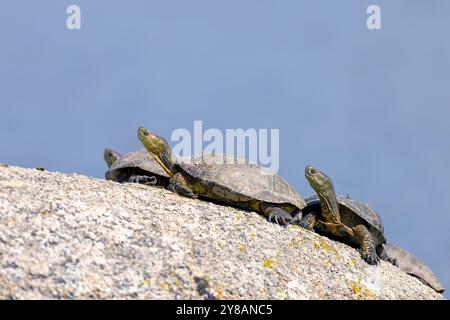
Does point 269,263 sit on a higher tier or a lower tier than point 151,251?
lower

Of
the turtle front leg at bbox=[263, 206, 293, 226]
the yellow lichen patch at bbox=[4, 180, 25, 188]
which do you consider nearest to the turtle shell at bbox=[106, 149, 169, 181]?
the turtle front leg at bbox=[263, 206, 293, 226]

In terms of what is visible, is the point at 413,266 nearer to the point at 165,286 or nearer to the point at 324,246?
the point at 324,246

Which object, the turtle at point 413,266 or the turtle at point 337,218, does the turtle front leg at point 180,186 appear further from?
the turtle at point 413,266

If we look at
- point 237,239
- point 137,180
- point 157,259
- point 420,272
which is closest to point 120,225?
point 157,259

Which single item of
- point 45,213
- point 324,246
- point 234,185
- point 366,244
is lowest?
point 366,244

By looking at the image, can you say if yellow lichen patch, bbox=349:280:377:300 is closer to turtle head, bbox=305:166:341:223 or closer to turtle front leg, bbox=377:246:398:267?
turtle head, bbox=305:166:341:223

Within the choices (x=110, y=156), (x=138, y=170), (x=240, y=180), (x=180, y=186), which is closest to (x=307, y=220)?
(x=240, y=180)
